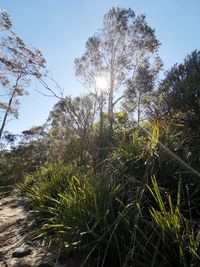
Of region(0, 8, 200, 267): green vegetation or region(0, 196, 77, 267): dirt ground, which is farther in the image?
region(0, 196, 77, 267): dirt ground

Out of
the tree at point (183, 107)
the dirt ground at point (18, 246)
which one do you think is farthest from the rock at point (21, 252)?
the tree at point (183, 107)

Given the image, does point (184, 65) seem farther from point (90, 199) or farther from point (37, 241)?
point (37, 241)

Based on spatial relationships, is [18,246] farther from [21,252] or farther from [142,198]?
[142,198]

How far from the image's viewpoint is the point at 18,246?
4.11 meters

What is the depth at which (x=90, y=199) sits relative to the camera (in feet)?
11.3

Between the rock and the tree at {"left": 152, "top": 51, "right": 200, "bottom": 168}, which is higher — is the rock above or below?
below

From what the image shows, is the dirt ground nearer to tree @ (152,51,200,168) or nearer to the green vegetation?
the green vegetation

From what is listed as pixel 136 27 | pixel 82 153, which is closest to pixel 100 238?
pixel 82 153

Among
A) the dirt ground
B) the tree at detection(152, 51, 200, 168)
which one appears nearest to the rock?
the dirt ground

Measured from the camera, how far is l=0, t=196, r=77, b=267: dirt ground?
3454mm

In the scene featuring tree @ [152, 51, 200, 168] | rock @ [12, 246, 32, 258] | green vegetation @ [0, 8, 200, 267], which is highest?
tree @ [152, 51, 200, 168]

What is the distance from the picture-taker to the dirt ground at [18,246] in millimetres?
3454

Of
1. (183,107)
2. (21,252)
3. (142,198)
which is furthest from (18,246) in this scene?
(183,107)

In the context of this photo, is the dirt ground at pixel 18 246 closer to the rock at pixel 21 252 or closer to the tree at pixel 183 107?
the rock at pixel 21 252
